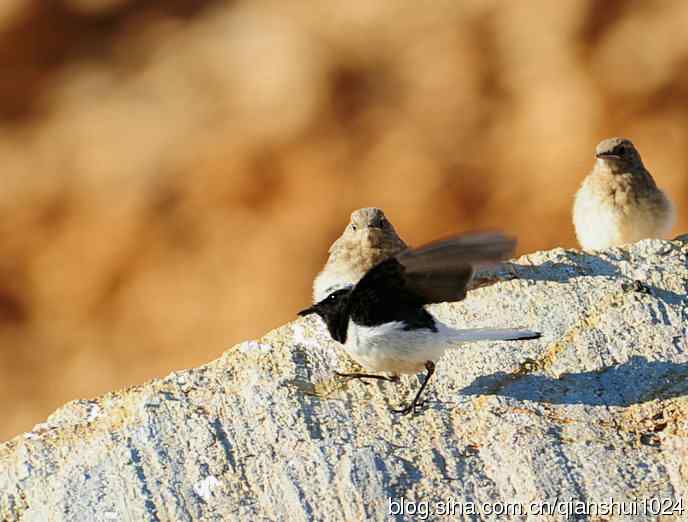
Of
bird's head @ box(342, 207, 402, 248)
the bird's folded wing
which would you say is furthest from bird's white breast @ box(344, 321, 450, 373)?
bird's head @ box(342, 207, 402, 248)

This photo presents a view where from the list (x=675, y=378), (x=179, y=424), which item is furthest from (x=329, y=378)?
(x=675, y=378)

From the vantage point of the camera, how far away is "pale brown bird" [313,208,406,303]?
654 centimetres

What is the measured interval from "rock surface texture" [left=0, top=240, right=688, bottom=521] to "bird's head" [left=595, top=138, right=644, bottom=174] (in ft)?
6.44

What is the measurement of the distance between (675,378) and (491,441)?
83 centimetres

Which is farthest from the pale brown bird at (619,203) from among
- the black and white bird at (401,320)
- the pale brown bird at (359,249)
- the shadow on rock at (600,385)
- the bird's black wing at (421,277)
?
the bird's black wing at (421,277)

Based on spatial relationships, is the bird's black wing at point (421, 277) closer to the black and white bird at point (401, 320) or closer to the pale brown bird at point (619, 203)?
the black and white bird at point (401, 320)

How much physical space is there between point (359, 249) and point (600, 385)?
83.6 inches

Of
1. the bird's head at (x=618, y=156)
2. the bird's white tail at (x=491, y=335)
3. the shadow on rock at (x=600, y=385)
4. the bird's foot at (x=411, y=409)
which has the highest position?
the bird's head at (x=618, y=156)

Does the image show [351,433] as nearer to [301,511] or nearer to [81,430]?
[301,511]

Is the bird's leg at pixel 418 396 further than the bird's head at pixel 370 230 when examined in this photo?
No

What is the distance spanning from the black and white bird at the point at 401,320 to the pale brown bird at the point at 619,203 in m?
2.41

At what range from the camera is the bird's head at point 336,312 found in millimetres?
4870

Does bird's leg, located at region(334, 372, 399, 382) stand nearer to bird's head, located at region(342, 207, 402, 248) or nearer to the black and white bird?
the black and white bird

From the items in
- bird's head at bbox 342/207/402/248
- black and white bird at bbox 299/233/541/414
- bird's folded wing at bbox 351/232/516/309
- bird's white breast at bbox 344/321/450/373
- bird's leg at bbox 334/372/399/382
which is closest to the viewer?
bird's folded wing at bbox 351/232/516/309
